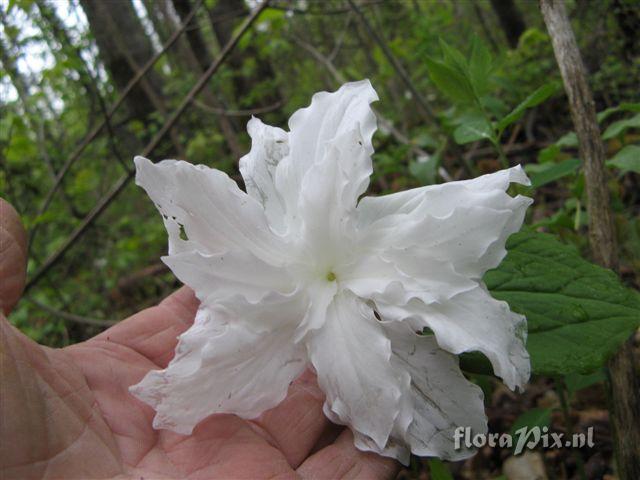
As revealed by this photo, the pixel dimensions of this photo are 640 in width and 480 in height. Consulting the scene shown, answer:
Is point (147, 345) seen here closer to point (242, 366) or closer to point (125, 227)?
point (242, 366)

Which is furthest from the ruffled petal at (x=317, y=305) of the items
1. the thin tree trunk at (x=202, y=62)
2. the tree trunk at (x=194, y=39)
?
the tree trunk at (x=194, y=39)

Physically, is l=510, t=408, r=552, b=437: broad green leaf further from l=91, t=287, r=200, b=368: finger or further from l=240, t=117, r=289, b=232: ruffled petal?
l=91, t=287, r=200, b=368: finger

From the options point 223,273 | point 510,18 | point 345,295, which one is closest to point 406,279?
point 345,295

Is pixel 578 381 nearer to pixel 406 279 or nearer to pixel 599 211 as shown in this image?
pixel 599 211

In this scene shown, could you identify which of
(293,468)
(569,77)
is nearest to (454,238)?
(569,77)

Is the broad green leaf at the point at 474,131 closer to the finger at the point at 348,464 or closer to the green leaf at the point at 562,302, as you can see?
the green leaf at the point at 562,302

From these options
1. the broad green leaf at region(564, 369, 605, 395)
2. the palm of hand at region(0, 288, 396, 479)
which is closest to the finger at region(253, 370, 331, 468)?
the palm of hand at region(0, 288, 396, 479)
